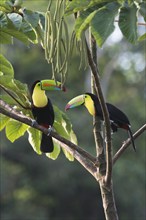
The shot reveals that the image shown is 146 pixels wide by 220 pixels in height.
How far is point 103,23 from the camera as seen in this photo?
141cm

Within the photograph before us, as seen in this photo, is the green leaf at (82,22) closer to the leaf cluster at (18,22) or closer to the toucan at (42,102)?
the leaf cluster at (18,22)

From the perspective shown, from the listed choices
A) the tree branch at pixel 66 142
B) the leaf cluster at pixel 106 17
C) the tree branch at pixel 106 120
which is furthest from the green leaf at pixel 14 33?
the leaf cluster at pixel 106 17

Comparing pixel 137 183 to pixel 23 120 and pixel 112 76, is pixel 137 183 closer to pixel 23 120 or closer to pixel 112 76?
pixel 112 76

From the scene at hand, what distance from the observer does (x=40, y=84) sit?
3193 millimetres

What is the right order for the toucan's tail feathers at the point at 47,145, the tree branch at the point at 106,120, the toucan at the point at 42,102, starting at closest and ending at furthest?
the tree branch at the point at 106,120
the toucan's tail feathers at the point at 47,145
the toucan at the point at 42,102

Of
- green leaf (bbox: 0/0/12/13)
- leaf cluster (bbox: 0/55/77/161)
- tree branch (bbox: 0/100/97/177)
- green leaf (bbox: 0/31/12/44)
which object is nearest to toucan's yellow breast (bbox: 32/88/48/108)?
leaf cluster (bbox: 0/55/77/161)

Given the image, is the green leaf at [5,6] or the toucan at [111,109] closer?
the green leaf at [5,6]

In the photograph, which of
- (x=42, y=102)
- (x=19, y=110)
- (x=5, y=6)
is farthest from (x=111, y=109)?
(x=5, y=6)

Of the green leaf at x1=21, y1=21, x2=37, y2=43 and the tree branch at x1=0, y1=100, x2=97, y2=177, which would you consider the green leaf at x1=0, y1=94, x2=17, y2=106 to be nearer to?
the tree branch at x1=0, y1=100, x2=97, y2=177

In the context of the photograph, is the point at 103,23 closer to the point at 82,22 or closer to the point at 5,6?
the point at 82,22

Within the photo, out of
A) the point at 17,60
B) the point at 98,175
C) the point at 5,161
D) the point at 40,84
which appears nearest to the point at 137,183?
the point at 5,161

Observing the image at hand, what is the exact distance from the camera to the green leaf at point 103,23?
4.54ft

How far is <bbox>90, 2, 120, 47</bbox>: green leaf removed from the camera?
4.54ft

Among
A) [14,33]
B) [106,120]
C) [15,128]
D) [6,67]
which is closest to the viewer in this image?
[106,120]
